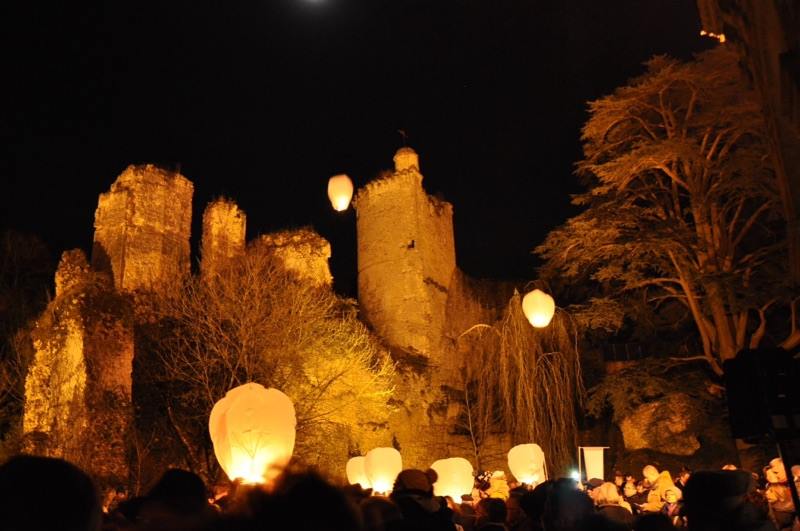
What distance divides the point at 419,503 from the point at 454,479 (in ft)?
30.0

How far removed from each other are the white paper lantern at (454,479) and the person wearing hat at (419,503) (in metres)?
8.70

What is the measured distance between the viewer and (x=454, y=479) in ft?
39.9

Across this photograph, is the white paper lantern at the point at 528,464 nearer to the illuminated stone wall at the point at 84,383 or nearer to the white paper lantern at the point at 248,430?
the white paper lantern at the point at 248,430

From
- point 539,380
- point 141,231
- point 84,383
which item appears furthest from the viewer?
point 141,231

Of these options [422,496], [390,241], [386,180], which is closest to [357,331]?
[390,241]

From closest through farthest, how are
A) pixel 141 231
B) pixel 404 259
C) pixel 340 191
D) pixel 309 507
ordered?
1. pixel 309 507
2. pixel 340 191
3. pixel 141 231
4. pixel 404 259

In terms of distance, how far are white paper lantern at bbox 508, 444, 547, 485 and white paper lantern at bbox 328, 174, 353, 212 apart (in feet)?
28.8

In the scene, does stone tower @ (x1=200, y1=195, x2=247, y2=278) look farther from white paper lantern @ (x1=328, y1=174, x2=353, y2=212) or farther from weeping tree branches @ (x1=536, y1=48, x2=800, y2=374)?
weeping tree branches @ (x1=536, y1=48, x2=800, y2=374)

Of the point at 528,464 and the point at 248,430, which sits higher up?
the point at 248,430

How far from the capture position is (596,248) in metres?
17.3

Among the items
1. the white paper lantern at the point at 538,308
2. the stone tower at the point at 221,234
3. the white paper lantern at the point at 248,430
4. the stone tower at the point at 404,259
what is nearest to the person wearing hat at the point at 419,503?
the white paper lantern at the point at 248,430

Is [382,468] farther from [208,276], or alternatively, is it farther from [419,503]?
[419,503]

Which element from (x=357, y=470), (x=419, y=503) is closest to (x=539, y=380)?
(x=357, y=470)

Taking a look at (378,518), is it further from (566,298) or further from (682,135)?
(566,298)
